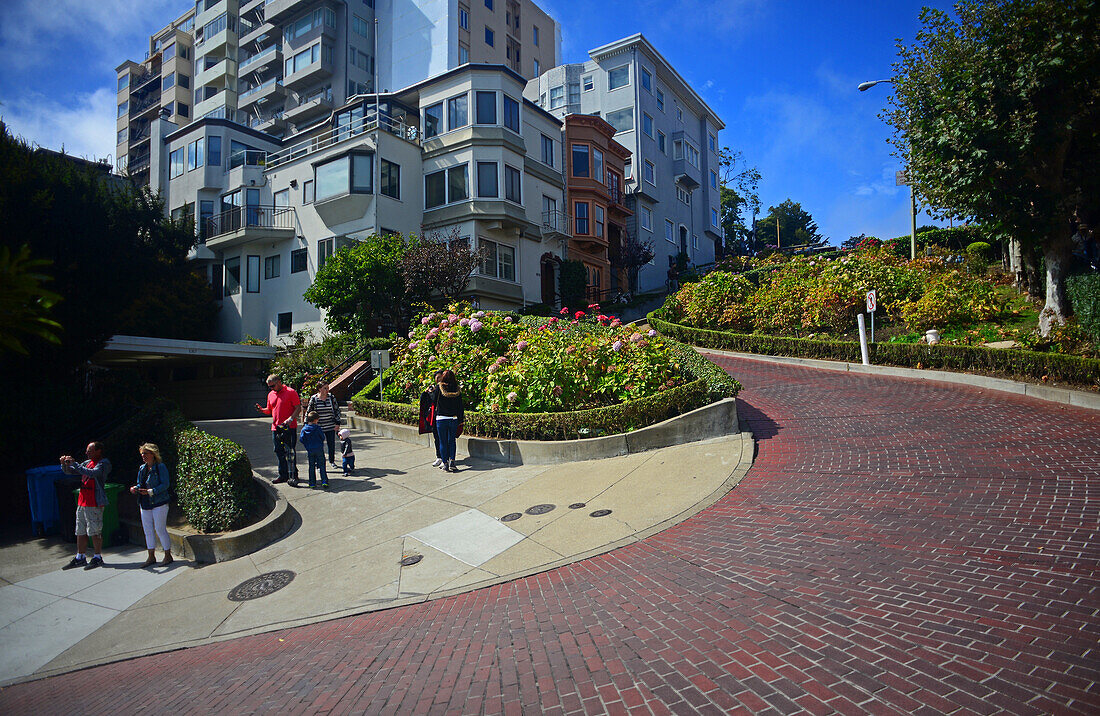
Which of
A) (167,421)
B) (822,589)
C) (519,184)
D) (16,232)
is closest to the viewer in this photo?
(822,589)

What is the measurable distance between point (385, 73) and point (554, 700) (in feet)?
152

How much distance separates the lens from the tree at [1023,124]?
13.1m

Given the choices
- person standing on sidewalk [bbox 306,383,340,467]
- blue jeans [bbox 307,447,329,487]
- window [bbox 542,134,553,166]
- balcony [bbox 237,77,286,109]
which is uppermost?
balcony [bbox 237,77,286,109]

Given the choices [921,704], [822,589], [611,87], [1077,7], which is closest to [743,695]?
[921,704]

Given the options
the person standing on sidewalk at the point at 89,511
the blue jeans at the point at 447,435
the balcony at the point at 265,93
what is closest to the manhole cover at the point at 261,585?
the person standing on sidewalk at the point at 89,511

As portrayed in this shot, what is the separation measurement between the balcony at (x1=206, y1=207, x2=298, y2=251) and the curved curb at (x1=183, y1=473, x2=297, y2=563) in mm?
25231

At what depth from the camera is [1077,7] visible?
1256 centimetres

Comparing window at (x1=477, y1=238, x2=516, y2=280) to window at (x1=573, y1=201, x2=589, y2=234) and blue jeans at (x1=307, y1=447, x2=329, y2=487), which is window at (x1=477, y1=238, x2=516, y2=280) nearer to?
window at (x1=573, y1=201, x2=589, y2=234)

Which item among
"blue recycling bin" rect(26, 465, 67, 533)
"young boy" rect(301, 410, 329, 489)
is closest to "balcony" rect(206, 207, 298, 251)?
"blue recycling bin" rect(26, 465, 67, 533)

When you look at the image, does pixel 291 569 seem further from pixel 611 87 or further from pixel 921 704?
pixel 611 87

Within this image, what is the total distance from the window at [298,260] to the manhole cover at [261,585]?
83.0ft

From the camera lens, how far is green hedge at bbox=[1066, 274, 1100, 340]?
1381 centimetres

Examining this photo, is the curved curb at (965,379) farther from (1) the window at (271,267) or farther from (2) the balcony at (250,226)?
(1) the window at (271,267)

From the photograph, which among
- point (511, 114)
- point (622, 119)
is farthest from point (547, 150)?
point (622, 119)
